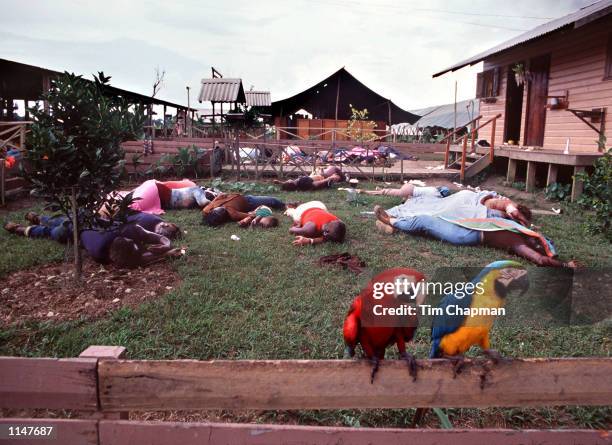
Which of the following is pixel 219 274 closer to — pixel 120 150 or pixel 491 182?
pixel 120 150

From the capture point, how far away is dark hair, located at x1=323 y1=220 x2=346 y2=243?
243 inches

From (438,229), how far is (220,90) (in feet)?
57.4

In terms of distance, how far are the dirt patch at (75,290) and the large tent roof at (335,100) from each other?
2428 cm

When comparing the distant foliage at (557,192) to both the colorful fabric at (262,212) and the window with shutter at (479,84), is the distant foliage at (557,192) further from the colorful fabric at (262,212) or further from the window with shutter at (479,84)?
the window with shutter at (479,84)

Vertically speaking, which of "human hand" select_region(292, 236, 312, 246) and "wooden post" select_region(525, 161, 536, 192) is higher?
"wooden post" select_region(525, 161, 536, 192)

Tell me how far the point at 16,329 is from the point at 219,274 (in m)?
1.92

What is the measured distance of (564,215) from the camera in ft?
29.2

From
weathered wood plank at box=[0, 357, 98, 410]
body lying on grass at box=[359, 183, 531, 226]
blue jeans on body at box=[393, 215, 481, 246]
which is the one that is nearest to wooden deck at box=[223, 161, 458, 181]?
body lying on grass at box=[359, 183, 531, 226]

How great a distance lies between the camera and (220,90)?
21609mm

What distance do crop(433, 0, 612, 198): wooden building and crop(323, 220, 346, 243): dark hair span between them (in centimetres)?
638

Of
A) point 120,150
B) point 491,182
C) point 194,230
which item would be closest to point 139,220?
point 194,230

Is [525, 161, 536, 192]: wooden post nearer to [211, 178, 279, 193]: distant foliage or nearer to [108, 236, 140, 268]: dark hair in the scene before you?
[211, 178, 279, 193]: distant foliage

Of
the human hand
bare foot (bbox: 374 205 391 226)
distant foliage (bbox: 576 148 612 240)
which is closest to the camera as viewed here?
distant foliage (bbox: 576 148 612 240)

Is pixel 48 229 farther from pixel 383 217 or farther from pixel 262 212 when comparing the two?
pixel 383 217
